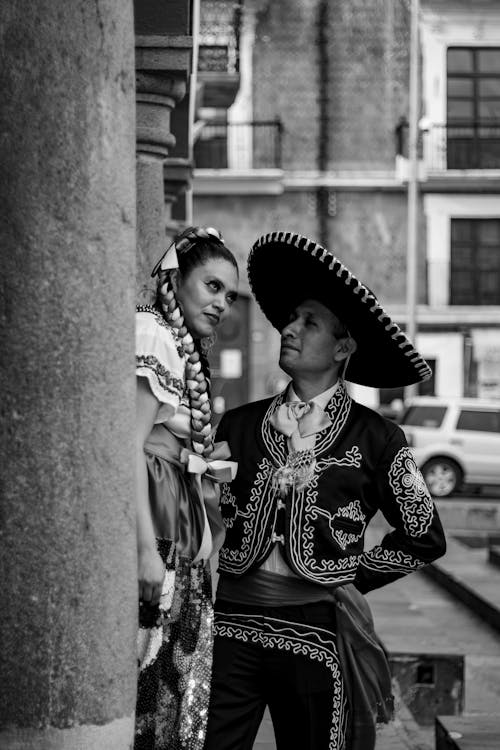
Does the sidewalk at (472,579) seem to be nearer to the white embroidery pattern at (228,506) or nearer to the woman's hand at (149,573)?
the white embroidery pattern at (228,506)

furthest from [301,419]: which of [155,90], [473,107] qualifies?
[473,107]

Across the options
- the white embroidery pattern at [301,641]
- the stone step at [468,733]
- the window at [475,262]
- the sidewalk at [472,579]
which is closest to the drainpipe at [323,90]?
the window at [475,262]

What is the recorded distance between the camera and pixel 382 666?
149 inches

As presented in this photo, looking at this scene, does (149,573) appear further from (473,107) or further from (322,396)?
(473,107)

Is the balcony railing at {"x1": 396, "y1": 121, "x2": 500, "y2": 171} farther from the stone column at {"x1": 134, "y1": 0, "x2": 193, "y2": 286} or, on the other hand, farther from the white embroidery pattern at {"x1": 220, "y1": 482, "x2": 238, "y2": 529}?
the white embroidery pattern at {"x1": 220, "y1": 482, "x2": 238, "y2": 529}

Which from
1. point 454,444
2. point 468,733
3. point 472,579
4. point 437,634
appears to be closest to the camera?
point 468,733

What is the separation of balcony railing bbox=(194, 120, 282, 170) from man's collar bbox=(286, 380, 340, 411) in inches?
1016

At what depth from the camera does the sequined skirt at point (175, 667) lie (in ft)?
11.3

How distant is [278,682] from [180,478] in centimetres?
59

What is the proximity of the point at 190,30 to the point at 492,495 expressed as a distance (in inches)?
650

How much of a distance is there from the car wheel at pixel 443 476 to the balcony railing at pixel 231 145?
411 inches

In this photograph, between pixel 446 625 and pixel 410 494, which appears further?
pixel 446 625

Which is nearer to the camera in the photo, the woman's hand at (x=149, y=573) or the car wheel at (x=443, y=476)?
the woman's hand at (x=149, y=573)

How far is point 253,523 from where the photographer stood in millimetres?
3709
